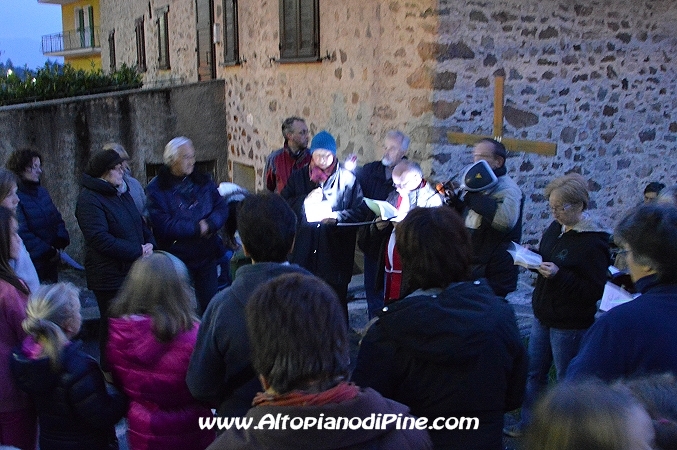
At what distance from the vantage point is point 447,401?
2.30m

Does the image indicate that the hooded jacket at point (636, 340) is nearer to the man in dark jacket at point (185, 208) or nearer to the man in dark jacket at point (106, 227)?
the man in dark jacket at point (106, 227)

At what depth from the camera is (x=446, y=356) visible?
2.24 m

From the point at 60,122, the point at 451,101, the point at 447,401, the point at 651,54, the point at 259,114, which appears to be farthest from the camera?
the point at 259,114

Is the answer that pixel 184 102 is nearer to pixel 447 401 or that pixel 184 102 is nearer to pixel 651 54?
pixel 651 54

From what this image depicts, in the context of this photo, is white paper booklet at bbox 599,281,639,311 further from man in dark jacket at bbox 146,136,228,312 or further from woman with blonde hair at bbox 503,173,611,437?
man in dark jacket at bbox 146,136,228,312

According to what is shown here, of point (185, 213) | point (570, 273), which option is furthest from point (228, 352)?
point (185, 213)

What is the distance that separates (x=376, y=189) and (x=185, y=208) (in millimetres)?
1446

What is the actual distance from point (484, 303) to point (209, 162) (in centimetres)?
946

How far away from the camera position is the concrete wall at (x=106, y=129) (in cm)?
891

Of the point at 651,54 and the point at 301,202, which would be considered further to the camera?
the point at 651,54

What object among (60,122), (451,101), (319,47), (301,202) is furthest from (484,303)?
(60,122)

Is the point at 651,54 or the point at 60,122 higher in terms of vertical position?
the point at 651,54

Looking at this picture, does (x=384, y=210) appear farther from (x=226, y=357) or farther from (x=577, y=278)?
(x=226, y=357)

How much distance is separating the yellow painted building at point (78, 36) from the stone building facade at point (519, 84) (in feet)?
75.6
